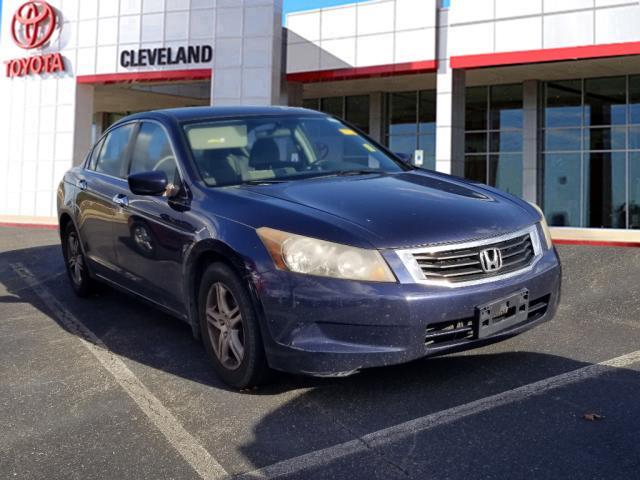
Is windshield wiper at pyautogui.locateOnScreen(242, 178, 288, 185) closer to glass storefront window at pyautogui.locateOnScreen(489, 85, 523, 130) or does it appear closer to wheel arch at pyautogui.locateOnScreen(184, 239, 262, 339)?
wheel arch at pyautogui.locateOnScreen(184, 239, 262, 339)

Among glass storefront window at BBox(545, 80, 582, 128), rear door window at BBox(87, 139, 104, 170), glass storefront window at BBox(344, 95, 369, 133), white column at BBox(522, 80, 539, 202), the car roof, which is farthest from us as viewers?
glass storefront window at BBox(344, 95, 369, 133)

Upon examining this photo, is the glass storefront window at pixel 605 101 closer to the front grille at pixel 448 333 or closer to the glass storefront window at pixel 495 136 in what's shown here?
the glass storefront window at pixel 495 136

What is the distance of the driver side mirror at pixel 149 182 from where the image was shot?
4.06 meters

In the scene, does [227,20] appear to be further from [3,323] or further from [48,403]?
[48,403]

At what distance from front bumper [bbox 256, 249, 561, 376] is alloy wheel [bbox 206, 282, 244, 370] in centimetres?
31

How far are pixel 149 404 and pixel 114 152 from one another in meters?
2.67

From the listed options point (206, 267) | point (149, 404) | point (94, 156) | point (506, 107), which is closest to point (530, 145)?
point (506, 107)

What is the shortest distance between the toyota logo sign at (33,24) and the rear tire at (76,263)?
18124mm

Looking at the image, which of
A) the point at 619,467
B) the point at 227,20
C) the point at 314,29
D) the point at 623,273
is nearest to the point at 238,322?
the point at 619,467

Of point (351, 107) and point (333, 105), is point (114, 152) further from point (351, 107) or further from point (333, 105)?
point (333, 105)

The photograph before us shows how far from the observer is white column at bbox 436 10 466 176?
16.5 m

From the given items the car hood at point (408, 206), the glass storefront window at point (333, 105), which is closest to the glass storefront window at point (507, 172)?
the glass storefront window at point (333, 105)

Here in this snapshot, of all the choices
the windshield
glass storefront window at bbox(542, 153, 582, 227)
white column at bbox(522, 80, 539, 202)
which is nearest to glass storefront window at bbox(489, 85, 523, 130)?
white column at bbox(522, 80, 539, 202)

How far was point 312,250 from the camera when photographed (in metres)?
3.20
